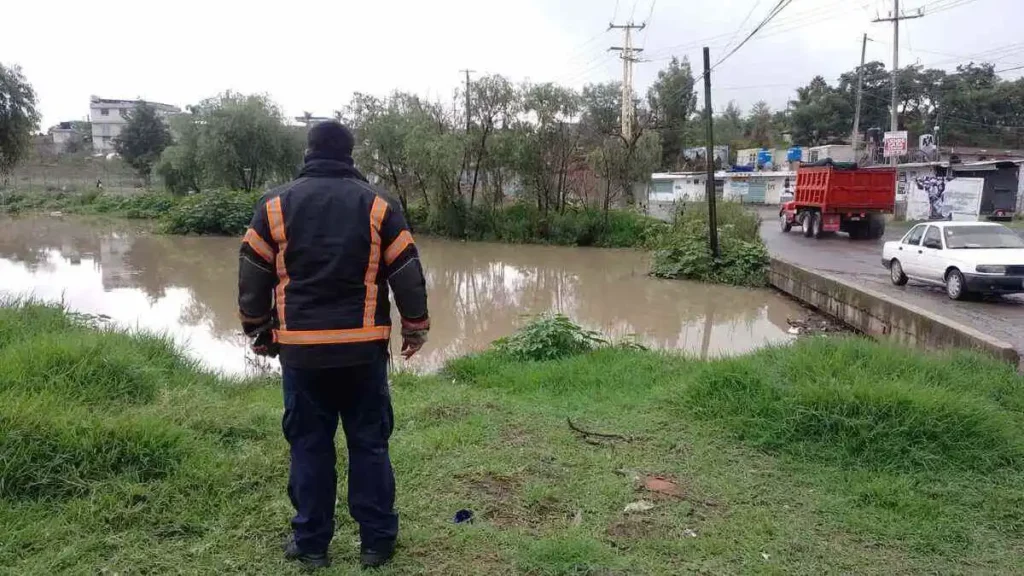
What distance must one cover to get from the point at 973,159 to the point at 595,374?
38651 millimetres

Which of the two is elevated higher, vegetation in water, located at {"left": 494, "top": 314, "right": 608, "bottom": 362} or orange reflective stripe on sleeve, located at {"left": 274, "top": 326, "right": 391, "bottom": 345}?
orange reflective stripe on sleeve, located at {"left": 274, "top": 326, "right": 391, "bottom": 345}

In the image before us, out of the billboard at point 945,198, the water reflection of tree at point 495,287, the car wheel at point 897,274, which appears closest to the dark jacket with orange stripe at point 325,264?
the water reflection of tree at point 495,287

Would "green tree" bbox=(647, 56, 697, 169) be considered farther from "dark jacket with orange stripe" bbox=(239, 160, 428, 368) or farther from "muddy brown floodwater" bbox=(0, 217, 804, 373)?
"dark jacket with orange stripe" bbox=(239, 160, 428, 368)

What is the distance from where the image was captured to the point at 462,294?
16.4m

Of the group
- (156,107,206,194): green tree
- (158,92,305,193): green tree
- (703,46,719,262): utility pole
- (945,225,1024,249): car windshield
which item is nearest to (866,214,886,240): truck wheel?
(703,46,719,262): utility pole

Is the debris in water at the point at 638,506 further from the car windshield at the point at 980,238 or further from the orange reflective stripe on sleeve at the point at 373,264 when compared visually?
the car windshield at the point at 980,238

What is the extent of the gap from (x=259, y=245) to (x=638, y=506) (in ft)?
7.42

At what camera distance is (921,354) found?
6000 millimetres

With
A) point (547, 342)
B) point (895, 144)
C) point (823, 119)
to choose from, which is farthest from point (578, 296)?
point (823, 119)

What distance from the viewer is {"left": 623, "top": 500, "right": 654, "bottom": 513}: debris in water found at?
3559 millimetres

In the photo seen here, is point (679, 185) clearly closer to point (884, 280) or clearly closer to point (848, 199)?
point (848, 199)

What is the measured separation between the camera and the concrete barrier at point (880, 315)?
7.07m

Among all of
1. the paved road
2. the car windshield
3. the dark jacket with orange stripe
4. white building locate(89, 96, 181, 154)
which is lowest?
the paved road

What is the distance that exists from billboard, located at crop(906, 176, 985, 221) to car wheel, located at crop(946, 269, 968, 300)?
54.1 ft
